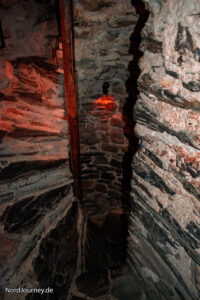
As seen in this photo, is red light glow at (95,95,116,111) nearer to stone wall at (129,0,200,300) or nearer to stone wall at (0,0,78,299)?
stone wall at (0,0,78,299)

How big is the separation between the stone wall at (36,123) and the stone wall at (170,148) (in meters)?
1.30

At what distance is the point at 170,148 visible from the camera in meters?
1.06

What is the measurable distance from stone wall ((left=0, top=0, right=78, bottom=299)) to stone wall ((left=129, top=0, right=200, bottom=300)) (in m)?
1.30

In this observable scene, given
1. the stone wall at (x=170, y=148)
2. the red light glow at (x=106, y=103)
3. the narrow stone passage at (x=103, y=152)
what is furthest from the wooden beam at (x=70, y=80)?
the stone wall at (x=170, y=148)

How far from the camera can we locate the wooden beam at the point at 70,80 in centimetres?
241

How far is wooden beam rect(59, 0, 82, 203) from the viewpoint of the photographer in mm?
2406

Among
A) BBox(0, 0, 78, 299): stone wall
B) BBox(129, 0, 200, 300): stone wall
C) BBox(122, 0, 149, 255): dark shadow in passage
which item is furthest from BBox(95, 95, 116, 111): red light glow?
BBox(129, 0, 200, 300): stone wall

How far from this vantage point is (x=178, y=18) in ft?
A: 2.78

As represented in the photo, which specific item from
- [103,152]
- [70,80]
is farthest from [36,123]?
[103,152]

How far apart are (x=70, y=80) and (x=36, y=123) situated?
72cm

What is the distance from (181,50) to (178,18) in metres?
0.12

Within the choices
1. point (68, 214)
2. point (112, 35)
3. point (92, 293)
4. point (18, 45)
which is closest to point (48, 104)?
point (18, 45)

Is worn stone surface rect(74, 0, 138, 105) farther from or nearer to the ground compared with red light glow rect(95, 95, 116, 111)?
farther from the ground

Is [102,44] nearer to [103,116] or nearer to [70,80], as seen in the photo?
→ [70,80]
